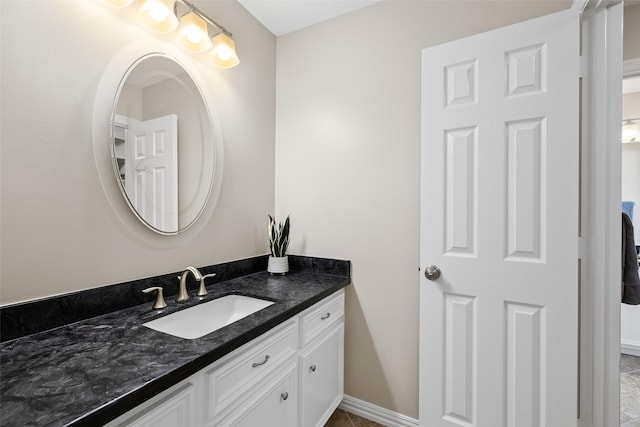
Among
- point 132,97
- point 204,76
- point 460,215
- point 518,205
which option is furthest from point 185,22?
point 518,205

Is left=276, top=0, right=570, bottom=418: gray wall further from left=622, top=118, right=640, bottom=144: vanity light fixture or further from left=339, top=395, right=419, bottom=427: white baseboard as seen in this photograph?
left=622, top=118, right=640, bottom=144: vanity light fixture

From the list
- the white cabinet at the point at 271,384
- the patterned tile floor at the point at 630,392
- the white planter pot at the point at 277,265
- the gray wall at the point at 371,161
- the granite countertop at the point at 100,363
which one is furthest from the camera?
the white planter pot at the point at 277,265

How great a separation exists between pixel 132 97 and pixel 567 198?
6.06ft

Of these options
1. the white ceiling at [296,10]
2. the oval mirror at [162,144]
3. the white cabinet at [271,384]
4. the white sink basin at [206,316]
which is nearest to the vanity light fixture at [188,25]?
the oval mirror at [162,144]

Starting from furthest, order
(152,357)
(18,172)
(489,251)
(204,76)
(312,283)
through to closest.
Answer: (312,283) → (204,76) → (489,251) → (18,172) → (152,357)

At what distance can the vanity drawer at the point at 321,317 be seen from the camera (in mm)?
1336

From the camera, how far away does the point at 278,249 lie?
1806 millimetres

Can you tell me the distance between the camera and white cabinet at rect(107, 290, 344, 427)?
0.78 m

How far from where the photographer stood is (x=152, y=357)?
0.80 m

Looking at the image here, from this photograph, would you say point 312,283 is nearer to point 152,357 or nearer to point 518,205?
point 152,357

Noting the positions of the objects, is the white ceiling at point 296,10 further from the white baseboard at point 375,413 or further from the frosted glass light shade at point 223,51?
the white baseboard at point 375,413

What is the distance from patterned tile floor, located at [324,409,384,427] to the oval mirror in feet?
4.61

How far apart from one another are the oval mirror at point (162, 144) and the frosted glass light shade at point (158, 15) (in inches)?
4.6

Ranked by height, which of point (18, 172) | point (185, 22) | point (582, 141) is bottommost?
point (18, 172)
